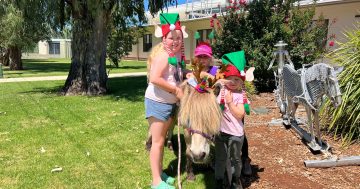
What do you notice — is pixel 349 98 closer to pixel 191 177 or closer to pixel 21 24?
pixel 191 177

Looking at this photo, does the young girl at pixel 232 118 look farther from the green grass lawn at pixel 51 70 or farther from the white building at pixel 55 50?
the white building at pixel 55 50

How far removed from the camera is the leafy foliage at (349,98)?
18.8 feet

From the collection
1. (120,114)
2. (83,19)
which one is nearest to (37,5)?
(83,19)

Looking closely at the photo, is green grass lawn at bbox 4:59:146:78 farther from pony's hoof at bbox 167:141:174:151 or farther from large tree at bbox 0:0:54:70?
pony's hoof at bbox 167:141:174:151

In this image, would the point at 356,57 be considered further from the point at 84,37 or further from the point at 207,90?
the point at 84,37

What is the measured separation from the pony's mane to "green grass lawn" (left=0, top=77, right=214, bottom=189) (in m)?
1.27

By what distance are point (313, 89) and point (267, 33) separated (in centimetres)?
608

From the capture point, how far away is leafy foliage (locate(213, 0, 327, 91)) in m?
10.7

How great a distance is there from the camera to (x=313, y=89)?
16.4 feet

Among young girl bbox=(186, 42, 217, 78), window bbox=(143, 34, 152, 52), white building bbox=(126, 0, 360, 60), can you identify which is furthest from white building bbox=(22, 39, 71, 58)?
young girl bbox=(186, 42, 217, 78)

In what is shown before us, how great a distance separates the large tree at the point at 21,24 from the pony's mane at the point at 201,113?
8.54m

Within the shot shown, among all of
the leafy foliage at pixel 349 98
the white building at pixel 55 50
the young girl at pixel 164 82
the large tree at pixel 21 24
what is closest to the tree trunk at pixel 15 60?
the large tree at pixel 21 24

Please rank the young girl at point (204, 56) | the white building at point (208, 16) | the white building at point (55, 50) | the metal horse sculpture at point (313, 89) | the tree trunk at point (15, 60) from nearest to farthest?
the young girl at point (204, 56) → the metal horse sculpture at point (313, 89) → the white building at point (208, 16) → the tree trunk at point (15, 60) → the white building at point (55, 50)

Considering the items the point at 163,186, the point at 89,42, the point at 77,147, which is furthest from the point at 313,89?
the point at 89,42
